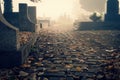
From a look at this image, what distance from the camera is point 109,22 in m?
23.9

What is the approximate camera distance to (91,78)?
623cm

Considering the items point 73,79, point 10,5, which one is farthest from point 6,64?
point 10,5

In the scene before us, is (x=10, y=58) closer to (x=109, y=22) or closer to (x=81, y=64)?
(x=81, y=64)

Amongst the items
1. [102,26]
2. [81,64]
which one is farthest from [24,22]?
[81,64]

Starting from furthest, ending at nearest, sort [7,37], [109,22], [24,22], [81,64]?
[109,22]
[24,22]
[81,64]
[7,37]

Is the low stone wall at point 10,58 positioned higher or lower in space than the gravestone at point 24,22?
lower

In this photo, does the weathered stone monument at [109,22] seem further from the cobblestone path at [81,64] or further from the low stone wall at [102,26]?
the cobblestone path at [81,64]

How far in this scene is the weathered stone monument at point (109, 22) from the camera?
78.0ft

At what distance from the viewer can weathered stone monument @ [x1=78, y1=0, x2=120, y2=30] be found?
78.0ft

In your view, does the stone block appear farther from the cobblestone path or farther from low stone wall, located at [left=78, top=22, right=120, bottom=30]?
low stone wall, located at [left=78, top=22, right=120, bottom=30]

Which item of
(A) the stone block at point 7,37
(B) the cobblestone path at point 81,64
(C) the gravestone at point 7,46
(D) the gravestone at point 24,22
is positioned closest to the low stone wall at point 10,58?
(C) the gravestone at point 7,46

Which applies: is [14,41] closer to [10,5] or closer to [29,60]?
[29,60]

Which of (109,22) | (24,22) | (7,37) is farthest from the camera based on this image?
(109,22)

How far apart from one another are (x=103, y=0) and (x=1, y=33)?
58436 millimetres
